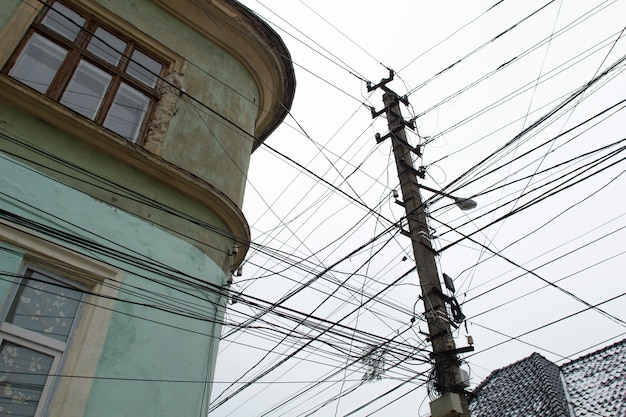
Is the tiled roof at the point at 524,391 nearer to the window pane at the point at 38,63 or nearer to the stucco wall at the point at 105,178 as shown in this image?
the stucco wall at the point at 105,178

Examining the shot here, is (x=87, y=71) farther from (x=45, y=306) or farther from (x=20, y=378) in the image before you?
(x=20, y=378)

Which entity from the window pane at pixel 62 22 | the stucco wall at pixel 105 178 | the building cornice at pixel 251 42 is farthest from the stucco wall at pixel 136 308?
the building cornice at pixel 251 42

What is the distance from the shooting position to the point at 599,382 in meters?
12.6

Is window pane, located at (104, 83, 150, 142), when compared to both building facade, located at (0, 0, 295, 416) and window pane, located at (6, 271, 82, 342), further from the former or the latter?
window pane, located at (6, 271, 82, 342)

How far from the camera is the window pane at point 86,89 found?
636 cm

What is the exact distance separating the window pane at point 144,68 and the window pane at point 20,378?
4.27 m

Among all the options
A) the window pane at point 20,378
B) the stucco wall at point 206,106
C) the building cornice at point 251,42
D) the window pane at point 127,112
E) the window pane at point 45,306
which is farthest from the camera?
the building cornice at point 251,42

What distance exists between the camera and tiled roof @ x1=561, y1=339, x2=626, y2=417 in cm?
1135

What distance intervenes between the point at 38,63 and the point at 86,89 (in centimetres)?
63

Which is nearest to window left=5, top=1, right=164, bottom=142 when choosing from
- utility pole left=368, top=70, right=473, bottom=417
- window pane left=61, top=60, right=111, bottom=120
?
window pane left=61, top=60, right=111, bottom=120

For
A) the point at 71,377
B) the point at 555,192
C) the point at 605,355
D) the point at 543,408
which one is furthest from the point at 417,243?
the point at 605,355

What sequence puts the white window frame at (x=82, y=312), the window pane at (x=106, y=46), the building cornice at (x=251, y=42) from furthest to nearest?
the building cornice at (x=251, y=42) → the window pane at (x=106, y=46) → the white window frame at (x=82, y=312)

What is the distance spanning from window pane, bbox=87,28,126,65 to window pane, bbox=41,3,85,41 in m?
0.25

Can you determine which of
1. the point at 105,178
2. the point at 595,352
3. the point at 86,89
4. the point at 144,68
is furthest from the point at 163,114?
the point at 595,352
